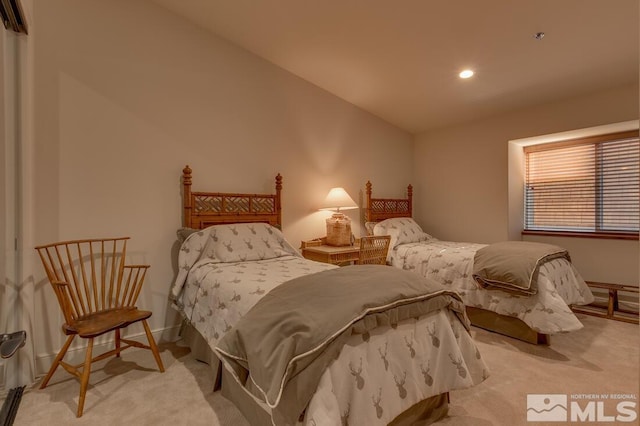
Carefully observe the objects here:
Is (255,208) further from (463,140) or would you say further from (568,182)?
(568,182)

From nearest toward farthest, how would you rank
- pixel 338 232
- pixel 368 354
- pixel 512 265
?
pixel 368 354, pixel 512 265, pixel 338 232

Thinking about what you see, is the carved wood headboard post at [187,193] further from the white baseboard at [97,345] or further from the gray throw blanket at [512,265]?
the gray throw blanket at [512,265]

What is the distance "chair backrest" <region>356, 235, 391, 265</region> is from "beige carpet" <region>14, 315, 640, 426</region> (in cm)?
125

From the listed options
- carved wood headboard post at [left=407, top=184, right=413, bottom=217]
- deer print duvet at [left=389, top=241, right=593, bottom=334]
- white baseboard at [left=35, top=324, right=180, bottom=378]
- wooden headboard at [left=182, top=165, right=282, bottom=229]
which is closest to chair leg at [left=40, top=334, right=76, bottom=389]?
white baseboard at [left=35, top=324, right=180, bottom=378]

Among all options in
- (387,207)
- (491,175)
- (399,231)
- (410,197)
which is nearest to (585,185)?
(491,175)

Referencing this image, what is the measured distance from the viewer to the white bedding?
125 cm

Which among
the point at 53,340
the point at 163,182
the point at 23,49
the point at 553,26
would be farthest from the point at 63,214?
the point at 553,26

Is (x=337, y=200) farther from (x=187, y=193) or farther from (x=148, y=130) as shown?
(x=148, y=130)

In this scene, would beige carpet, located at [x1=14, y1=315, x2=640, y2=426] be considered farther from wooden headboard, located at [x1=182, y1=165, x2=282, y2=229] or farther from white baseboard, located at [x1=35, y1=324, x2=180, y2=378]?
wooden headboard, located at [x1=182, y1=165, x2=282, y2=229]

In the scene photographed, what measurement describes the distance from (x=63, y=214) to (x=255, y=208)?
1.57 meters

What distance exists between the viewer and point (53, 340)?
91.6 inches

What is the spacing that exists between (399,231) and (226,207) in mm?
2173

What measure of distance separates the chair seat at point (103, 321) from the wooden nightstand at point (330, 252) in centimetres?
174

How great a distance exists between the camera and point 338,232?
3.69m
